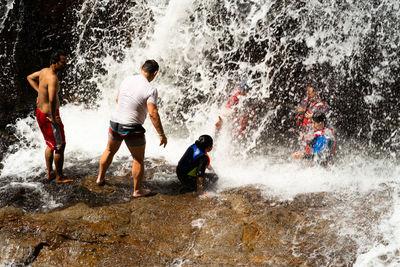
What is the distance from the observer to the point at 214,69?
709cm

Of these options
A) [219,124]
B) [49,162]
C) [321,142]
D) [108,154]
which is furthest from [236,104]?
[49,162]

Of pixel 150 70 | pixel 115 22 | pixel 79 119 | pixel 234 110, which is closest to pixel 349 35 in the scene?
pixel 234 110

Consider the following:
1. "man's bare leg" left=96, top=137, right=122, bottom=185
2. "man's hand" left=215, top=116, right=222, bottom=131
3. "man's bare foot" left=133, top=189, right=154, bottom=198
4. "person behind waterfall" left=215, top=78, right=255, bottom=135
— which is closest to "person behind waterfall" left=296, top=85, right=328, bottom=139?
"person behind waterfall" left=215, top=78, right=255, bottom=135

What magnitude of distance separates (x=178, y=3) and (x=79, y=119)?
331cm

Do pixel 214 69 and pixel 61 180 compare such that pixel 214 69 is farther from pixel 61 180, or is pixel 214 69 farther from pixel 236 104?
pixel 61 180

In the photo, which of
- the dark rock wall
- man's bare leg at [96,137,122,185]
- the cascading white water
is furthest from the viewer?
the dark rock wall

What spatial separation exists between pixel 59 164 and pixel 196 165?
1.82 metres

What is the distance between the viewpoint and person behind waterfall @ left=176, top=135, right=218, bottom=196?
441 centimetres

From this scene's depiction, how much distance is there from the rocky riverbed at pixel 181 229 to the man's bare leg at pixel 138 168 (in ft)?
0.40

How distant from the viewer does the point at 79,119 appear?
24.9 ft

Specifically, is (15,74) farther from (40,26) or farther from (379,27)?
(379,27)

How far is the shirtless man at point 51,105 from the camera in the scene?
404 cm

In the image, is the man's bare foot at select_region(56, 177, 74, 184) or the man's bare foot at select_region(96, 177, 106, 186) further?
the man's bare foot at select_region(56, 177, 74, 184)

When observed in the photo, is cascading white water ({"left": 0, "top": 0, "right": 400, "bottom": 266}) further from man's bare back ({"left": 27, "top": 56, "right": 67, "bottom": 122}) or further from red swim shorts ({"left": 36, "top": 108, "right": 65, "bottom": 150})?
man's bare back ({"left": 27, "top": 56, "right": 67, "bottom": 122})
